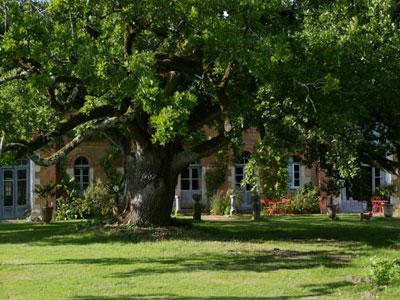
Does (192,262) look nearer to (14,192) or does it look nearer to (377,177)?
(14,192)

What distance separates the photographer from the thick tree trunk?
58.5 feet

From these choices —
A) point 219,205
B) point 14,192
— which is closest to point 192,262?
point 219,205

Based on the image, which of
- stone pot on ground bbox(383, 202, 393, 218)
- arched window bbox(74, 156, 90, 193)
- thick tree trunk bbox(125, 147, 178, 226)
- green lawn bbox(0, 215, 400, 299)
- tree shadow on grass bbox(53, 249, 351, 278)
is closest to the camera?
green lawn bbox(0, 215, 400, 299)

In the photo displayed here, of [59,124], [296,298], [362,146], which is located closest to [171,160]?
[59,124]

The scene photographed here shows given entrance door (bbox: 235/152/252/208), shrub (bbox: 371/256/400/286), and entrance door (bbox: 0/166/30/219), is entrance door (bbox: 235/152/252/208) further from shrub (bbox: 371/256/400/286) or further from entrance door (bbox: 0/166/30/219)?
shrub (bbox: 371/256/400/286)

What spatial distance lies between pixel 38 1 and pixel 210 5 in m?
4.77

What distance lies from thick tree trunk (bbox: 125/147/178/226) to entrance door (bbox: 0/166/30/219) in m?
11.6

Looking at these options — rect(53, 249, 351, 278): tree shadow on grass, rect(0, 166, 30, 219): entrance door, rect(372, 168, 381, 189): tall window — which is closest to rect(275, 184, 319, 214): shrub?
rect(372, 168, 381, 189): tall window

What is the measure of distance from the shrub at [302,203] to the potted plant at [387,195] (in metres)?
2.92

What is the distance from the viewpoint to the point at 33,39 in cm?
1266

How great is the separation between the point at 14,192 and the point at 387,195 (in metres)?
16.7

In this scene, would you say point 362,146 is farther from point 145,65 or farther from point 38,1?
point 38,1

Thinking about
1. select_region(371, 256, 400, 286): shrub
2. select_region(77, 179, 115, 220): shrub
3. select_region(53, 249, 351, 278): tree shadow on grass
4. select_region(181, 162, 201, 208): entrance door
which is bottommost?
select_region(53, 249, 351, 278): tree shadow on grass

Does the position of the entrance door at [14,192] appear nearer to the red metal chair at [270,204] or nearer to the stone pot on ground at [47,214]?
the stone pot on ground at [47,214]
